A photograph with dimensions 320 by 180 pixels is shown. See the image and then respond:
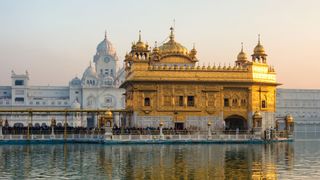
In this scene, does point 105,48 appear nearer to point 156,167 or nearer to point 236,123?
point 236,123

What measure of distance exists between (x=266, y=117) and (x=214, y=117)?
5135mm

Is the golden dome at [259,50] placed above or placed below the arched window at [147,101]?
above

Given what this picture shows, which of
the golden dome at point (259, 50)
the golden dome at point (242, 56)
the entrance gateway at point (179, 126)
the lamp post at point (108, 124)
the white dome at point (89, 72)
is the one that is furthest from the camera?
the white dome at point (89, 72)

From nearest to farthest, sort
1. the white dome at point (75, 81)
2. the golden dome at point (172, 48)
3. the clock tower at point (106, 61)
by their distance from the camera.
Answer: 1. the golden dome at point (172, 48)
2. the white dome at point (75, 81)
3. the clock tower at point (106, 61)

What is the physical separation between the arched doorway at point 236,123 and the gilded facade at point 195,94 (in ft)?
0.30

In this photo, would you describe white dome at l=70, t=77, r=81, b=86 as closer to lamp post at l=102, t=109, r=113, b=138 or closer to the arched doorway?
the arched doorway

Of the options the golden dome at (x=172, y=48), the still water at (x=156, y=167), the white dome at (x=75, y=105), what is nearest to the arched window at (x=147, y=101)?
the golden dome at (x=172, y=48)

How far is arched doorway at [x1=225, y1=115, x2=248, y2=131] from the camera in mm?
54250

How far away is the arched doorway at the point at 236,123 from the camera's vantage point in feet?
178

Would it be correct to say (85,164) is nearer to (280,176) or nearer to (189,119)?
→ (280,176)

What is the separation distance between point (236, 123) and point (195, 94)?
20.4 ft

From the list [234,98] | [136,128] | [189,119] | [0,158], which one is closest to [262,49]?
[234,98]

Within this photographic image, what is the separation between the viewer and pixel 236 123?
56.3 meters

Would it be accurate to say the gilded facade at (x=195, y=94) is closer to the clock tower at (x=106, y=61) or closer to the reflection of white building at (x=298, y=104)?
the clock tower at (x=106, y=61)
